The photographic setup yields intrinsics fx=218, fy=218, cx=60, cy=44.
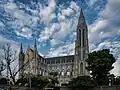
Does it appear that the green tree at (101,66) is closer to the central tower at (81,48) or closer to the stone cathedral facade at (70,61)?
the stone cathedral facade at (70,61)

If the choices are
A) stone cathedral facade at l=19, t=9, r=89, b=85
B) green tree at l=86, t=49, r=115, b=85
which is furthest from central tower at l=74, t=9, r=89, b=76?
green tree at l=86, t=49, r=115, b=85

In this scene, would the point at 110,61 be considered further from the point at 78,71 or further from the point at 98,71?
the point at 78,71

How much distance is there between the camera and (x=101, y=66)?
56.4 meters

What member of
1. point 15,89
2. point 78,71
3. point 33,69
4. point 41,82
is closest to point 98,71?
Answer: point 41,82

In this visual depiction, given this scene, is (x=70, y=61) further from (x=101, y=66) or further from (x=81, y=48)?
(x=101, y=66)

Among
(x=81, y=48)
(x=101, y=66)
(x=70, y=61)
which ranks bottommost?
(x=101, y=66)

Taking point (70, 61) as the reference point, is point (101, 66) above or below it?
below

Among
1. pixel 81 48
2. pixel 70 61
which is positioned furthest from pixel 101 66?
pixel 70 61

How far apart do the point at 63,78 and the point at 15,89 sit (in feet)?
294

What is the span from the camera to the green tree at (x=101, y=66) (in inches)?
2227

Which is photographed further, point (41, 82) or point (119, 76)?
point (119, 76)

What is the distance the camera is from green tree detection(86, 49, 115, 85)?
5656 cm

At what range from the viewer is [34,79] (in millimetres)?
59344

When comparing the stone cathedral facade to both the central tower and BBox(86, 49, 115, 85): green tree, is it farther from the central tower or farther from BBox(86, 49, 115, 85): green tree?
BBox(86, 49, 115, 85): green tree
